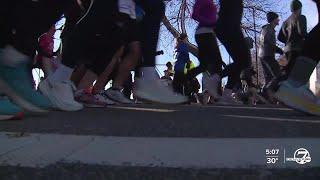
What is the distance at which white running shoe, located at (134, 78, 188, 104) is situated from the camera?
5.34 m

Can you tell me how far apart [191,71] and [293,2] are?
1.74 m

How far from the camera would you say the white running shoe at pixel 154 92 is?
17.5ft

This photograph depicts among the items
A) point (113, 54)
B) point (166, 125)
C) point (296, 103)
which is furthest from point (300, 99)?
point (113, 54)

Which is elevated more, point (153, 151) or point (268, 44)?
point (268, 44)

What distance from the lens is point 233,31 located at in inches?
244

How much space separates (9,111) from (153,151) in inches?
56.5

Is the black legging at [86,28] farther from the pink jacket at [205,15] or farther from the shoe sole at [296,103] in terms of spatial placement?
the pink jacket at [205,15]

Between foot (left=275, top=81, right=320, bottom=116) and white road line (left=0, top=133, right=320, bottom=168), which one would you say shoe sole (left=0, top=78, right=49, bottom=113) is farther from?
foot (left=275, top=81, right=320, bottom=116)

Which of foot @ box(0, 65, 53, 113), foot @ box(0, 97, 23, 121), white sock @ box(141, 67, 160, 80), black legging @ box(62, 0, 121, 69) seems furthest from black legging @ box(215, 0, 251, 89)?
foot @ box(0, 97, 23, 121)

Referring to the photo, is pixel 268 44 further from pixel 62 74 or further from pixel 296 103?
pixel 62 74

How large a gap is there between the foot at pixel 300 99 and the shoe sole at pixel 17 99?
1.80 meters

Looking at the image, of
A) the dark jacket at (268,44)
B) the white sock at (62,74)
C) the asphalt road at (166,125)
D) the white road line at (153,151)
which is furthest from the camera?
the dark jacket at (268,44)

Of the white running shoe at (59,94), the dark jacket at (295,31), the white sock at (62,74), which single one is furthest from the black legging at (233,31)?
the white running shoe at (59,94)

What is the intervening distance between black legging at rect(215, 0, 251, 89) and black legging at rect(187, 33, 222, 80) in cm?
64
